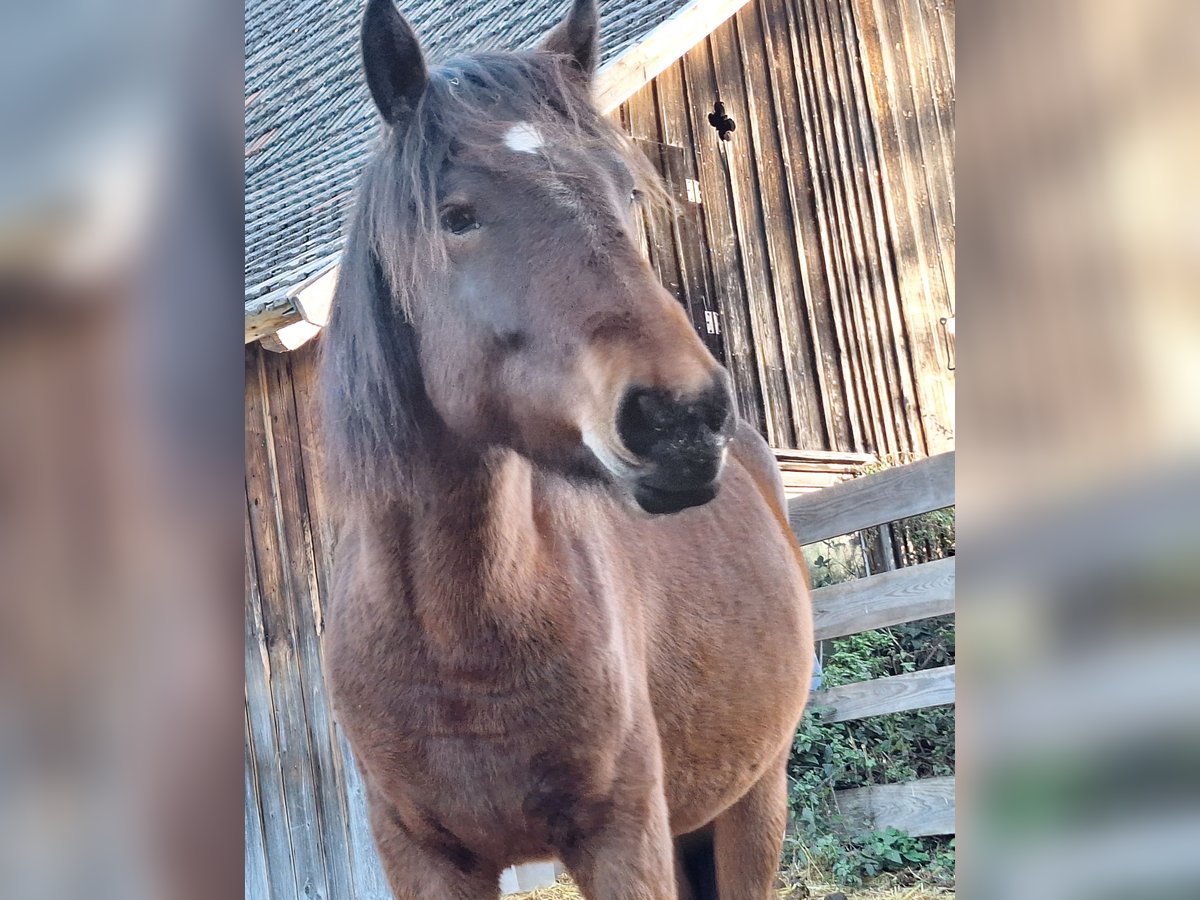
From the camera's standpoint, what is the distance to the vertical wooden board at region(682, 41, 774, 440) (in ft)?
5.18

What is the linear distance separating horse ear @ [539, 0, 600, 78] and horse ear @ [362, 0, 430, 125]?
17 cm

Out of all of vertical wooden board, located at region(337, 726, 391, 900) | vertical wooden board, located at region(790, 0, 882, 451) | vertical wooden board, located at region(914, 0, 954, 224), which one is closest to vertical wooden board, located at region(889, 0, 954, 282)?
vertical wooden board, located at region(914, 0, 954, 224)

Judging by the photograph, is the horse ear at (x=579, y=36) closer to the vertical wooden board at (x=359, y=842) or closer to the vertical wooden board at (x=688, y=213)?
the vertical wooden board at (x=688, y=213)

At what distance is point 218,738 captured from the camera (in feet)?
1.35

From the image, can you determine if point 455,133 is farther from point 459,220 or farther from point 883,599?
point 883,599

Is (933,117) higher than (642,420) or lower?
higher

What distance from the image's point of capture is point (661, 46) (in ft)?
5.25

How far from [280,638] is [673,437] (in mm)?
911

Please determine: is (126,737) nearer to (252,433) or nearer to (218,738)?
(218,738)

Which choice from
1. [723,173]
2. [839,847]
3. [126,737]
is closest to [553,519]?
[839,847]

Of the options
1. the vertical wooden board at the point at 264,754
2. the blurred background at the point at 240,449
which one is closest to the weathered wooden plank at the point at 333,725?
the vertical wooden board at the point at 264,754

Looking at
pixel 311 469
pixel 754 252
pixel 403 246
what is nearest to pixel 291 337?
pixel 311 469

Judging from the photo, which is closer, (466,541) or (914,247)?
(466,541)

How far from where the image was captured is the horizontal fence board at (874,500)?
1356mm
